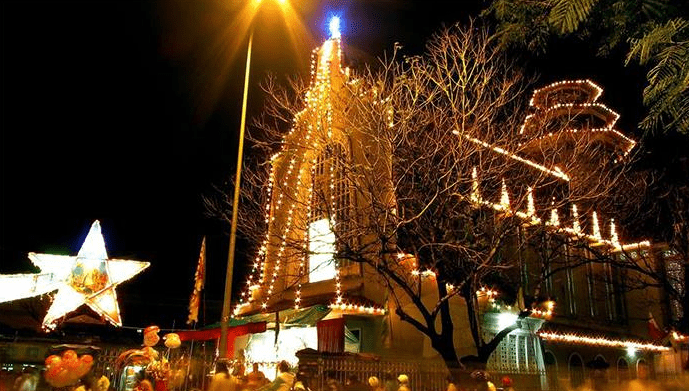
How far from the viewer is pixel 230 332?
17.3 metres

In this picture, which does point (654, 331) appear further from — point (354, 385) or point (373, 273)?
point (354, 385)

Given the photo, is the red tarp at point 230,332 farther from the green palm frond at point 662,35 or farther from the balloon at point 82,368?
the green palm frond at point 662,35

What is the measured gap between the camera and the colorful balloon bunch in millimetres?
8352

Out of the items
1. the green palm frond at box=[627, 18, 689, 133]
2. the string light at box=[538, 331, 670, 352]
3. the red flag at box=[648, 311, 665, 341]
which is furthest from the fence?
Result: the red flag at box=[648, 311, 665, 341]

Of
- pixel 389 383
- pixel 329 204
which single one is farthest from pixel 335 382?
pixel 329 204

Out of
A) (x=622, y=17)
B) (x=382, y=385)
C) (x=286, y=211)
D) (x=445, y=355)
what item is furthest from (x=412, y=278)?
(x=622, y=17)

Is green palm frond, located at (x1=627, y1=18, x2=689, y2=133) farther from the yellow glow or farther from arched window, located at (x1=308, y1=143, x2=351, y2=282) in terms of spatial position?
the yellow glow

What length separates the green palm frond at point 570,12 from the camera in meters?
5.70

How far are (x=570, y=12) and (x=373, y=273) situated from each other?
1149 cm

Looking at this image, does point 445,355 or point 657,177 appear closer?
point 445,355

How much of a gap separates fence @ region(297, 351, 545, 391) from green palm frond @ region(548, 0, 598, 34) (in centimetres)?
809

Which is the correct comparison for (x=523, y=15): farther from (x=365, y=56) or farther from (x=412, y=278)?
(x=365, y=56)

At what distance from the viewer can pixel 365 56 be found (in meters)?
19.9

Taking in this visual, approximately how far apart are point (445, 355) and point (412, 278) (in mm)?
2837
